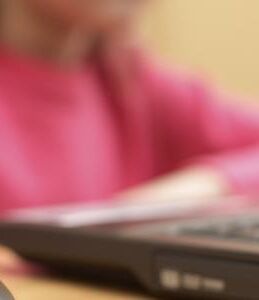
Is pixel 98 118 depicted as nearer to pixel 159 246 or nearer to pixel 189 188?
pixel 189 188

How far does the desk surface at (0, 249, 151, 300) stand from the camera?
41 centimetres

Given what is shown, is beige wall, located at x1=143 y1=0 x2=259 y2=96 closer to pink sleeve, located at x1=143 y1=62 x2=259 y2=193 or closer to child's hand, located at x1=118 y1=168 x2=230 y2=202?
pink sleeve, located at x1=143 y1=62 x2=259 y2=193

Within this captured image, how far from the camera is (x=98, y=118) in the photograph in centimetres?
109

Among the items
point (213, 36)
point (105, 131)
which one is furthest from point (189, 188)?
point (213, 36)

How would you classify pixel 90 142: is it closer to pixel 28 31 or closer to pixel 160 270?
pixel 28 31

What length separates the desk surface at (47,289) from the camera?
0.41 meters

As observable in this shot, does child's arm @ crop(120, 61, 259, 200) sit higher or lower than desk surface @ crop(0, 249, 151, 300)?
higher

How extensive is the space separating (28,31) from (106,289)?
69 centimetres

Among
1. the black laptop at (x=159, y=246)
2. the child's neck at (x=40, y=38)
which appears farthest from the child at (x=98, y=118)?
the black laptop at (x=159, y=246)

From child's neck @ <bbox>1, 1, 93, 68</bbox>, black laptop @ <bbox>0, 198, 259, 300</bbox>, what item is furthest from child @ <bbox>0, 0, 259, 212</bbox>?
black laptop @ <bbox>0, 198, 259, 300</bbox>

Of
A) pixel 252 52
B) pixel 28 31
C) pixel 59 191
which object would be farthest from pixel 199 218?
pixel 252 52

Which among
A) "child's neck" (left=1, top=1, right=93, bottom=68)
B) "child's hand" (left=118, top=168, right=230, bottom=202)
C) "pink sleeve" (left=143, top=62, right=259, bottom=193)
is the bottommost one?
"child's hand" (left=118, top=168, right=230, bottom=202)

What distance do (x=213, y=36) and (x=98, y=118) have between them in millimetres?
583

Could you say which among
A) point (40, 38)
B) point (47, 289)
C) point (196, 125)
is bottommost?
point (47, 289)
